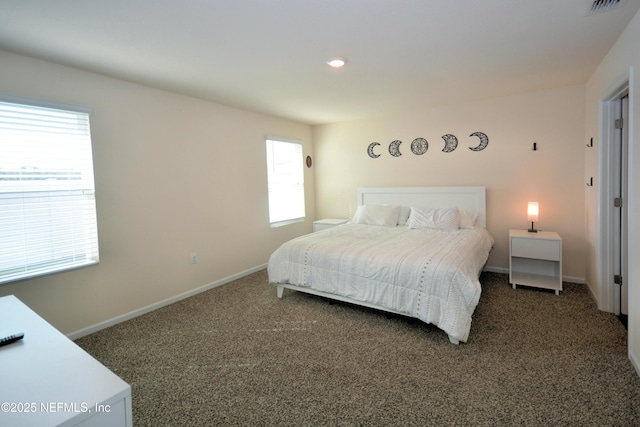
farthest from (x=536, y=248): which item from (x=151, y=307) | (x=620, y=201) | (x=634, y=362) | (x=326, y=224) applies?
(x=151, y=307)

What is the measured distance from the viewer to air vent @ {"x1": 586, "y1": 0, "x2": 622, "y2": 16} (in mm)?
1926

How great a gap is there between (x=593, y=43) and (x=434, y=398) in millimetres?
2952

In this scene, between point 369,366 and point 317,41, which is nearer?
point 369,366

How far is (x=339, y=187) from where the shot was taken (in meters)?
5.62

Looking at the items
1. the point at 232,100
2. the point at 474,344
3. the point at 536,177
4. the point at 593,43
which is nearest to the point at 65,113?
the point at 232,100

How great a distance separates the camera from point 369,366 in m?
2.22

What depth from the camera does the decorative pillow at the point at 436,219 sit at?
4082mm

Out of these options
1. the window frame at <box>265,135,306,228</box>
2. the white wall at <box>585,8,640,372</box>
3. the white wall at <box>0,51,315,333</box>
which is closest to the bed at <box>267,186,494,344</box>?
the white wall at <box>585,8,640,372</box>

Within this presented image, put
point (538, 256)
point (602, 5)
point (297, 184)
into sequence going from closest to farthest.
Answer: point (602, 5)
point (538, 256)
point (297, 184)

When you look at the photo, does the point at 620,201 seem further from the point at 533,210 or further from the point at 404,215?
the point at 404,215

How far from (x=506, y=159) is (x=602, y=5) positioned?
2342 mm

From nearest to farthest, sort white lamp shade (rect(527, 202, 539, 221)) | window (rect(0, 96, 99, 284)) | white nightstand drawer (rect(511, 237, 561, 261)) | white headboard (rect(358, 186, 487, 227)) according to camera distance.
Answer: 1. window (rect(0, 96, 99, 284))
2. white nightstand drawer (rect(511, 237, 561, 261))
3. white lamp shade (rect(527, 202, 539, 221))
4. white headboard (rect(358, 186, 487, 227))

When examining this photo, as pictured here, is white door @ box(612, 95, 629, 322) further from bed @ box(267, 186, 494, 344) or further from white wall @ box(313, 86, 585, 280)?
bed @ box(267, 186, 494, 344)

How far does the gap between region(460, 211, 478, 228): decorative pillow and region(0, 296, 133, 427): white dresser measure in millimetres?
4066
